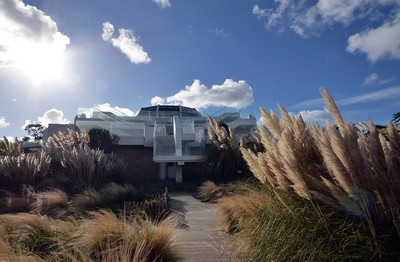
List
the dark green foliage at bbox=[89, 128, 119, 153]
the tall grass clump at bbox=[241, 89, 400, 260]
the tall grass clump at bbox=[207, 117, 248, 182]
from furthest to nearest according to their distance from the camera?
the dark green foliage at bbox=[89, 128, 119, 153] → the tall grass clump at bbox=[207, 117, 248, 182] → the tall grass clump at bbox=[241, 89, 400, 260]

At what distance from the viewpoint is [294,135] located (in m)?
2.55

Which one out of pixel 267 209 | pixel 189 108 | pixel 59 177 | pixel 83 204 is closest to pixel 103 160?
pixel 59 177

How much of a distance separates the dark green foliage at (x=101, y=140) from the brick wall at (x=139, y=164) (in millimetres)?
701

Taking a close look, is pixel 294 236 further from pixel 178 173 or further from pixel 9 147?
pixel 178 173

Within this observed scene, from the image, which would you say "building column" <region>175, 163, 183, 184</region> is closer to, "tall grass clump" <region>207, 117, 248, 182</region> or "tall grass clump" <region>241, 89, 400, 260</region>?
"tall grass clump" <region>207, 117, 248, 182</region>

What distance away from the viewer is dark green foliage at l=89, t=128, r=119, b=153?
17.4 meters

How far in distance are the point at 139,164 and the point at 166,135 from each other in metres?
2.50

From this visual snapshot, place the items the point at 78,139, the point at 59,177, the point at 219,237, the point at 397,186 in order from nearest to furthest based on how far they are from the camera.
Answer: the point at 397,186, the point at 219,237, the point at 59,177, the point at 78,139

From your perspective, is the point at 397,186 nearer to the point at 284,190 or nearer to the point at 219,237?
the point at 284,190

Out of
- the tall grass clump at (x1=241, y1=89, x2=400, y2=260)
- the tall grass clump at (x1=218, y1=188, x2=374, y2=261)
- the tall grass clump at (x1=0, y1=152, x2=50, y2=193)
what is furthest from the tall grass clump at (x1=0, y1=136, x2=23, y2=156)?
the tall grass clump at (x1=241, y1=89, x2=400, y2=260)

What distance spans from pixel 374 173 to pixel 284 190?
2.79 ft

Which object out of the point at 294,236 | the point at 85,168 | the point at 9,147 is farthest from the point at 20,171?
the point at 294,236

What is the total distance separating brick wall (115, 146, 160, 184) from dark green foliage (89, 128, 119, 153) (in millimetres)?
701

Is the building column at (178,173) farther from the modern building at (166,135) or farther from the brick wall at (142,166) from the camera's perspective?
the brick wall at (142,166)
